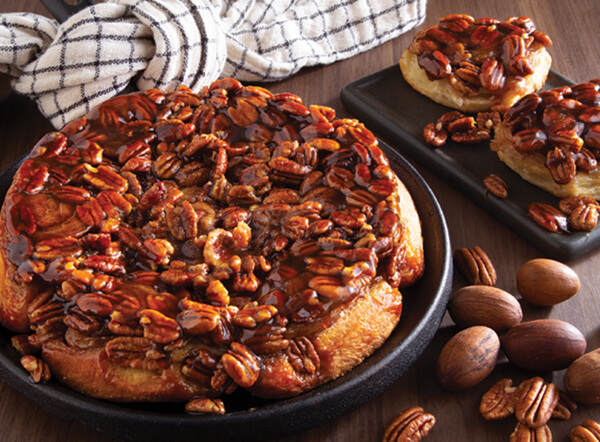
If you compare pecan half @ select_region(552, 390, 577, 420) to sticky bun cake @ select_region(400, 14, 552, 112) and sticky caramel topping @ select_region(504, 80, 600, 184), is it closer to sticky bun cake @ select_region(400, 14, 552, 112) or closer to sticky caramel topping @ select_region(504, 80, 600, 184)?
sticky caramel topping @ select_region(504, 80, 600, 184)

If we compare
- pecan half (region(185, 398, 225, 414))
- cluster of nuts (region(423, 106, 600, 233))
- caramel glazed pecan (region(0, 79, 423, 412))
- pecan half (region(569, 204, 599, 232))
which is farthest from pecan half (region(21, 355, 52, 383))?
pecan half (region(569, 204, 599, 232))

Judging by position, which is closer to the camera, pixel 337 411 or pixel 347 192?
pixel 337 411

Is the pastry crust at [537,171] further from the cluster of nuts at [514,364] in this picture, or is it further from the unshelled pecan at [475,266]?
the cluster of nuts at [514,364]

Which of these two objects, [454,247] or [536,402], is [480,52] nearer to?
[454,247]

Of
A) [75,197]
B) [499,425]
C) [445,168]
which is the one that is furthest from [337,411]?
[445,168]

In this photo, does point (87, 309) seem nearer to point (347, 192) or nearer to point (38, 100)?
point (347, 192)

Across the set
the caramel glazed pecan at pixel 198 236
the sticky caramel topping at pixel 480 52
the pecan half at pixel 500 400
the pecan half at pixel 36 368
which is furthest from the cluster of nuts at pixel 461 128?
the pecan half at pixel 36 368
